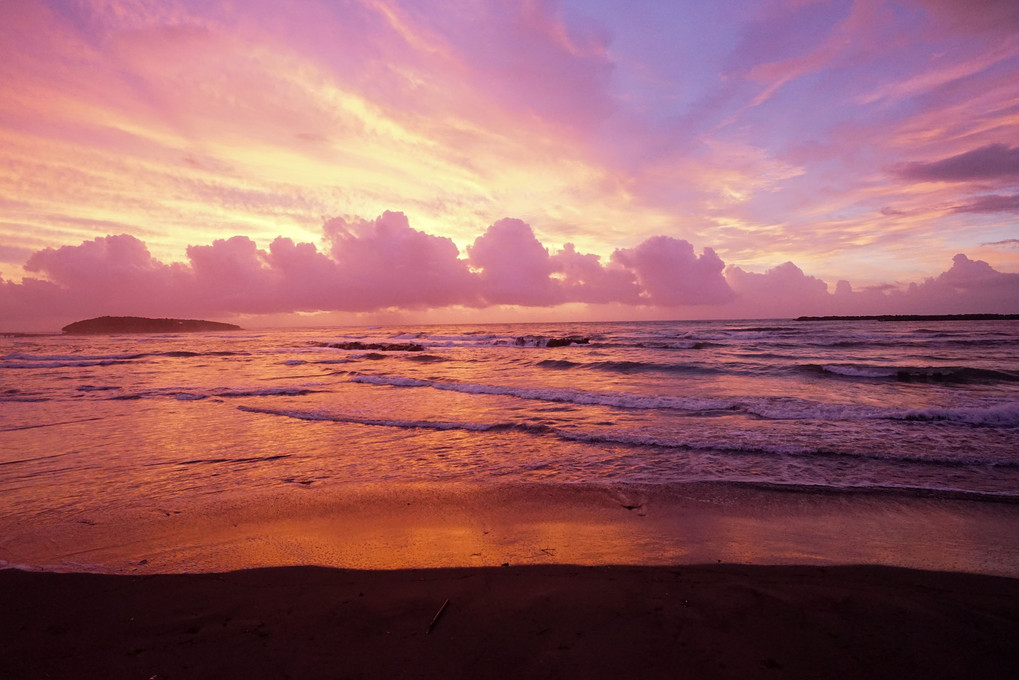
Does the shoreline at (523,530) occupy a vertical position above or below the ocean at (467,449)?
above

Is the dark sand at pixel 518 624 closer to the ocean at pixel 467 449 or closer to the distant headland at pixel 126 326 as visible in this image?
the ocean at pixel 467 449

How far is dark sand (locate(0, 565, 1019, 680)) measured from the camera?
3.01 m

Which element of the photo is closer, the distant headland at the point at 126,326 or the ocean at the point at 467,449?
the ocean at the point at 467,449

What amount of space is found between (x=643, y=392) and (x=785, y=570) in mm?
12583

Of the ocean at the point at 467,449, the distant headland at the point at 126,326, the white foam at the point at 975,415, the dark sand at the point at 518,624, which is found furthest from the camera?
the distant headland at the point at 126,326

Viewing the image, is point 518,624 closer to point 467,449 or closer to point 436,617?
point 436,617

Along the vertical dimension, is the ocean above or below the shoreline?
below

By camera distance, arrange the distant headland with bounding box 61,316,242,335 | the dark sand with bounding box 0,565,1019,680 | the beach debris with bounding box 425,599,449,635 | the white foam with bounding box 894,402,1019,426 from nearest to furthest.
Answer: the dark sand with bounding box 0,565,1019,680
the beach debris with bounding box 425,599,449,635
the white foam with bounding box 894,402,1019,426
the distant headland with bounding box 61,316,242,335

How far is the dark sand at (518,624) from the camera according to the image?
9.87 ft

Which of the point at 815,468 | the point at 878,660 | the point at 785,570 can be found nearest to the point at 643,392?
the point at 815,468

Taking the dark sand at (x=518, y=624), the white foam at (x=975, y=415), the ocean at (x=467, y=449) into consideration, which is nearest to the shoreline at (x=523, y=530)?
the ocean at (x=467, y=449)

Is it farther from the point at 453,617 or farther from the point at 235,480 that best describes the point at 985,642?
the point at 235,480

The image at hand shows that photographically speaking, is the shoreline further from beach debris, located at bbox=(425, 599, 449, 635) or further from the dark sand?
beach debris, located at bbox=(425, 599, 449, 635)

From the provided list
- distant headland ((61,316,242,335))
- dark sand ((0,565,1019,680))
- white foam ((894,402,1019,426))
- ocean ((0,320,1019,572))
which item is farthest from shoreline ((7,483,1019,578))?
distant headland ((61,316,242,335))
